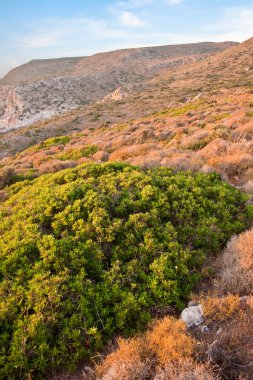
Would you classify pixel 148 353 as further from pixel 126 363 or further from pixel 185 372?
pixel 185 372

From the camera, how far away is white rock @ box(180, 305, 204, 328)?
4105mm

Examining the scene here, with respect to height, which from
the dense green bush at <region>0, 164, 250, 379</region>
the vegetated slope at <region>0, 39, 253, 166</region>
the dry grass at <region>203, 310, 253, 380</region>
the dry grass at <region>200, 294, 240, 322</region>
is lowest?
the dry grass at <region>203, 310, 253, 380</region>

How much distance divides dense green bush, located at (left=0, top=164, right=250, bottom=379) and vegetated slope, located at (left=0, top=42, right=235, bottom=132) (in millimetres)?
55498

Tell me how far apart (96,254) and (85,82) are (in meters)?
83.5

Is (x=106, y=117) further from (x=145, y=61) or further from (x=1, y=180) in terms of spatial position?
(x=145, y=61)

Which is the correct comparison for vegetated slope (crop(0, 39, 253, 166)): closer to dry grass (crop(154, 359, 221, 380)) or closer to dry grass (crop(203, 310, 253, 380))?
dry grass (crop(203, 310, 253, 380))

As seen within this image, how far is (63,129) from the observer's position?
3644cm

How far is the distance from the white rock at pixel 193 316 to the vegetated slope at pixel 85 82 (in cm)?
5840

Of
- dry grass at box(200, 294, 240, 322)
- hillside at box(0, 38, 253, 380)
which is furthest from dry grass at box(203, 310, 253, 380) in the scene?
dry grass at box(200, 294, 240, 322)

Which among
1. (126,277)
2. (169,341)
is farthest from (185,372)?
(126,277)

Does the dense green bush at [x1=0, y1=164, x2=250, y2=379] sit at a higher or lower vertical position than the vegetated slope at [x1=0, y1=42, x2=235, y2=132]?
lower

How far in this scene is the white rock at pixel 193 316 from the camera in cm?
411

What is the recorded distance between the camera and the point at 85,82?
3221 inches

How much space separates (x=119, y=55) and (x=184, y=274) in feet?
369
